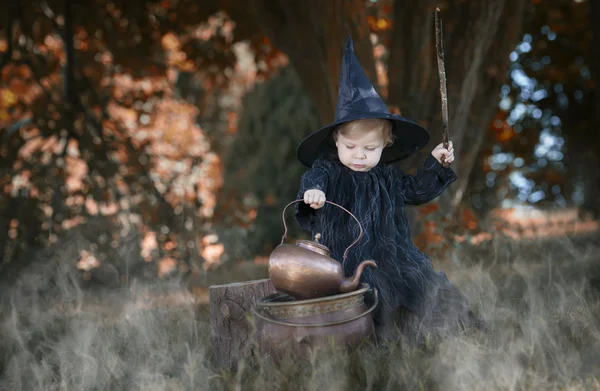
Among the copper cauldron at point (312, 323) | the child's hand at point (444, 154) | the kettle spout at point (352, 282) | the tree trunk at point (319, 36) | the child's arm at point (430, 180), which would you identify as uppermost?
the tree trunk at point (319, 36)

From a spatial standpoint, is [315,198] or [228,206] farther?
[228,206]

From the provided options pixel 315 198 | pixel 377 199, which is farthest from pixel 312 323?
pixel 377 199

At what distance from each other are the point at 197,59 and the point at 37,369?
5299mm

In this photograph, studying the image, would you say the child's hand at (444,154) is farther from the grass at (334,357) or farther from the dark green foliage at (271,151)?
the dark green foliage at (271,151)

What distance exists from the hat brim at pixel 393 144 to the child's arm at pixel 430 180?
156 mm

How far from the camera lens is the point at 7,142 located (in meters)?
6.09

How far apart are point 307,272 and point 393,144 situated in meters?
1.11

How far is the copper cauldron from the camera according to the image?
2.65 meters

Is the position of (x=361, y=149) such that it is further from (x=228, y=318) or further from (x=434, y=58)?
(x=434, y=58)

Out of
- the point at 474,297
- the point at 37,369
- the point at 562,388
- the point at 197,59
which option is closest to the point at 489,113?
the point at 474,297

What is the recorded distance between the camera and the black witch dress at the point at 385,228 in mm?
2980

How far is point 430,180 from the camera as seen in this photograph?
3299mm

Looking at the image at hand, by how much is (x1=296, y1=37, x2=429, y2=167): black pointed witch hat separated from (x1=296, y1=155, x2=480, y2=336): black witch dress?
11 centimetres

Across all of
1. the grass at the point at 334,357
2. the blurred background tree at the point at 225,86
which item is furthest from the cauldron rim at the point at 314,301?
the blurred background tree at the point at 225,86
